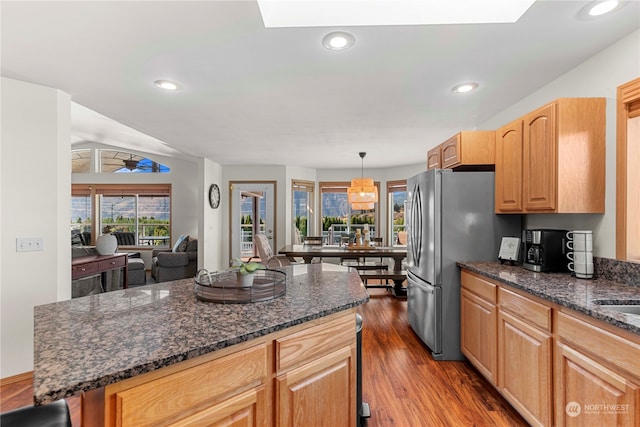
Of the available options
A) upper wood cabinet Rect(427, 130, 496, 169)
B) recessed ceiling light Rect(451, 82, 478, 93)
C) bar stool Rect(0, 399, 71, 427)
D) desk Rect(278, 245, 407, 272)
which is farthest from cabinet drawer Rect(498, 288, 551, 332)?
desk Rect(278, 245, 407, 272)

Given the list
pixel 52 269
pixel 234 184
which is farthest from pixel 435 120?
pixel 234 184

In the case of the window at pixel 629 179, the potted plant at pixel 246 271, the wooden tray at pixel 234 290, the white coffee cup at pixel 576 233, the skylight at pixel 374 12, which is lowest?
the wooden tray at pixel 234 290

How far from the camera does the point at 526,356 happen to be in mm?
1873

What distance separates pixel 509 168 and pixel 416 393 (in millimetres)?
1890

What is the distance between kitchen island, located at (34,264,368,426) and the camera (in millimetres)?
871

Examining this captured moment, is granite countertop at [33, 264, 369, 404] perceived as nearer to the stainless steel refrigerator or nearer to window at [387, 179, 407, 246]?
the stainless steel refrigerator

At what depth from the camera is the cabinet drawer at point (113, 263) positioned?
13.7ft

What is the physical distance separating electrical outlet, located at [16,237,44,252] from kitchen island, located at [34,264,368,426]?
152cm

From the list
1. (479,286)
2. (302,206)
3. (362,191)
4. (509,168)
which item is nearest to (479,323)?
(479,286)

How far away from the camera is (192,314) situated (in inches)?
50.9

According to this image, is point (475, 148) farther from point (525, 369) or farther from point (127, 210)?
point (127, 210)

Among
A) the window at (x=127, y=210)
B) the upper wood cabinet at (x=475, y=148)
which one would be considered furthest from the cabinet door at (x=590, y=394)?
the window at (x=127, y=210)

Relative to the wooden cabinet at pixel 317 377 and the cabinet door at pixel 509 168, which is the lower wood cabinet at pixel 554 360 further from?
the wooden cabinet at pixel 317 377

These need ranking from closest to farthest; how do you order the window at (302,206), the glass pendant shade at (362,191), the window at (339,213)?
the glass pendant shade at (362,191) → the window at (302,206) → the window at (339,213)
